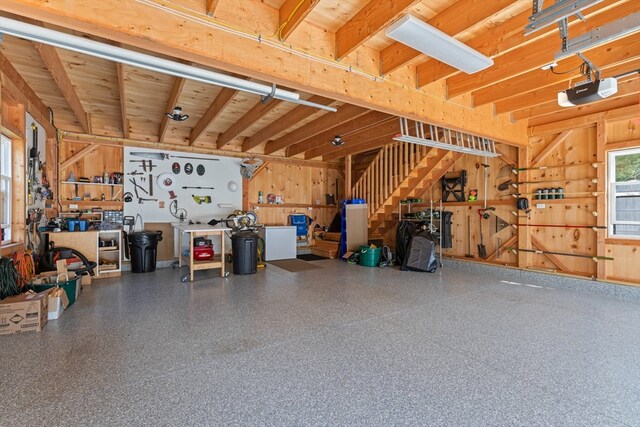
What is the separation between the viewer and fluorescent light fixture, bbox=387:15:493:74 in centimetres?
251

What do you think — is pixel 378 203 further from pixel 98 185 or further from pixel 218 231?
pixel 98 185

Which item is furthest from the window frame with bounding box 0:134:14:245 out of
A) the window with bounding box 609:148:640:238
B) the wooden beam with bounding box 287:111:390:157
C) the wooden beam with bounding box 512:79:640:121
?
the window with bounding box 609:148:640:238

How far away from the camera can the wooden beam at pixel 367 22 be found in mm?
2471

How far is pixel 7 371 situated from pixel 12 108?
3.43 m

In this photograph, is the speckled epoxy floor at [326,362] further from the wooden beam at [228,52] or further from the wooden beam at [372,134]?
the wooden beam at [372,134]

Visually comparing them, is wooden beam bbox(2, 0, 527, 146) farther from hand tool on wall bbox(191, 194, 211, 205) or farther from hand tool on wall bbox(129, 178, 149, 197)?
hand tool on wall bbox(191, 194, 211, 205)

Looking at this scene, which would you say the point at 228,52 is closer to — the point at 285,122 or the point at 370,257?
the point at 285,122

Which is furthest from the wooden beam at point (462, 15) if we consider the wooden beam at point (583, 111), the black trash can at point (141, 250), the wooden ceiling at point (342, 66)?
the black trash can at point (141, 250)

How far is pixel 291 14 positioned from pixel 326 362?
116 inches

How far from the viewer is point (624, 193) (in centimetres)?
488

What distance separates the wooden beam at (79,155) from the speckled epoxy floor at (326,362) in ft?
9.91

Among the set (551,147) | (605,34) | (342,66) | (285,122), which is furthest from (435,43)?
(551,147)

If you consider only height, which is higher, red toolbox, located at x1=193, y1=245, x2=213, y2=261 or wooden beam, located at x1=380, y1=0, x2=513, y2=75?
wooden beam, located at x1=380, y1=0, x2=513, y2=75

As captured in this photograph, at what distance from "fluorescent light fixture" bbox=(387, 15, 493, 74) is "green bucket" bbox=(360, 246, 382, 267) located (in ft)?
14.6
